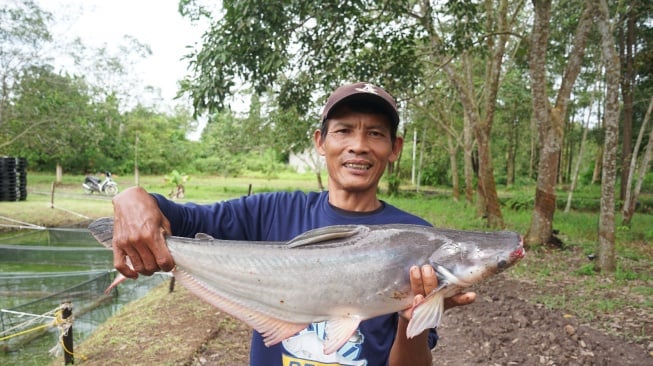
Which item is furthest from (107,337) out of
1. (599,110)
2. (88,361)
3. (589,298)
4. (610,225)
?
(599,110)

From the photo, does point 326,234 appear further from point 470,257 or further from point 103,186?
point 103,186

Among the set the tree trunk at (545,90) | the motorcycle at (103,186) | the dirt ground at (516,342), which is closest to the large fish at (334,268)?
the dirt ground at (516,342)

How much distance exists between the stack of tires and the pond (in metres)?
4.69

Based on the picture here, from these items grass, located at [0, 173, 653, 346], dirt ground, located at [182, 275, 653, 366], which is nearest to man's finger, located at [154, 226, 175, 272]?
dirt ground, located at [182, 275, 653, 366]

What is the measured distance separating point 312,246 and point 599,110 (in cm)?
3670

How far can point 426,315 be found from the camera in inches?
70.0

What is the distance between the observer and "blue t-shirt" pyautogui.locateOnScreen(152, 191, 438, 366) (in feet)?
6.74

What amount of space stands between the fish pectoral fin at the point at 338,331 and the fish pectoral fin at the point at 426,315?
23 centimetres

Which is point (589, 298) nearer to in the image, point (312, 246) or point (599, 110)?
point (312, 246)

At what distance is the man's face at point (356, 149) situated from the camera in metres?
2.21

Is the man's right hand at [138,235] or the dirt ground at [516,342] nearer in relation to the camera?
the man's right hand at [138,235]

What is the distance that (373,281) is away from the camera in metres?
1.88

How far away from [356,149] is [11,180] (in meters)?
19.7

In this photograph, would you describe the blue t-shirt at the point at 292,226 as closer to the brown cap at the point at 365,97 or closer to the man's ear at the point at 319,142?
the man's ear at the point at 319,142
